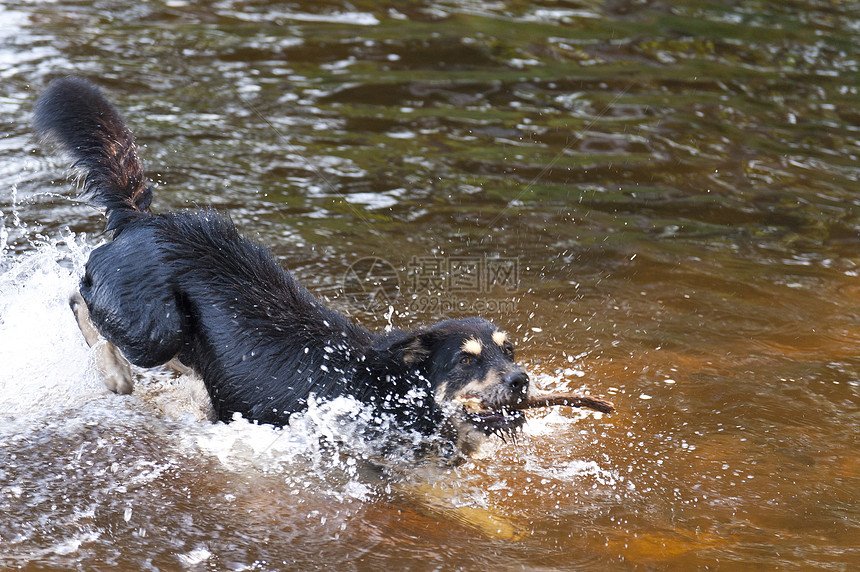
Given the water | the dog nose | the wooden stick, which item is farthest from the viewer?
the wooden stick

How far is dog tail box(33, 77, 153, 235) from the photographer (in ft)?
17.0

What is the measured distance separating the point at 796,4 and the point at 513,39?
5578 mm

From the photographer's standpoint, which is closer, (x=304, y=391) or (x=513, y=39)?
(x=304, y=391)

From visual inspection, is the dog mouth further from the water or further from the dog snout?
the water

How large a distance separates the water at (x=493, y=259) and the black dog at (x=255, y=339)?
0.84 ft

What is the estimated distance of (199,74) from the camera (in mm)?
10664

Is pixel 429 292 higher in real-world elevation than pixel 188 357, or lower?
lower

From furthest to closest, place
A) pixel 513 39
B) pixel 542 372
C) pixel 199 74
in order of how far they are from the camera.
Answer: pixel 513 39 → pixel 199 74 → pixel 542 372

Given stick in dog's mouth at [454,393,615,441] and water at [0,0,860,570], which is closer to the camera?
water at [0,0,860,570]

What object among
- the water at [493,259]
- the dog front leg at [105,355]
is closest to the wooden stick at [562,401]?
the water at [493,259]

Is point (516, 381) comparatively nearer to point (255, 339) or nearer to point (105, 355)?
point (255, 339)

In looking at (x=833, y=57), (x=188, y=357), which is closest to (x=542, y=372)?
(x=188, y=357)

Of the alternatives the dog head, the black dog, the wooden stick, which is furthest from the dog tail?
the wooden stick

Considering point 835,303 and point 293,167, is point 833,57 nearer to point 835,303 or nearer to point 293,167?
point 835,303
